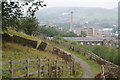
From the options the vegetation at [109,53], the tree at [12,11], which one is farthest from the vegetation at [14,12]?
the vegetation at [109,53]

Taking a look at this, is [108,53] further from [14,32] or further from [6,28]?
[6,28]

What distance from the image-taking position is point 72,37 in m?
25.3

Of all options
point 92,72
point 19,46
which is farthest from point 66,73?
point 19,46

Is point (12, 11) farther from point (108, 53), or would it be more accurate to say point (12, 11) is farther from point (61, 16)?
point (61, 16)

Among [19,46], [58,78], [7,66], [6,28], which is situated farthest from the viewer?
[19,46]

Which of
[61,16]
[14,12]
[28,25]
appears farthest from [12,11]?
[61,16]

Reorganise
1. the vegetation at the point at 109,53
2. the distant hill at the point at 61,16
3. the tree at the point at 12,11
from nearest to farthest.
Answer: the tree at the point at 12,11
the vegetation at the point at 109,53
the distant hill at the point at 61,16

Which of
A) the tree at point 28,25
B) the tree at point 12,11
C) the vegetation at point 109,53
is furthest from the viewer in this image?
the vegetation at point 109,53

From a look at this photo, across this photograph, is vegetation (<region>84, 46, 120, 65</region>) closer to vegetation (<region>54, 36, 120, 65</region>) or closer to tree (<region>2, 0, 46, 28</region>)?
vegetation (<region>54, 36, 120, 65</region>)

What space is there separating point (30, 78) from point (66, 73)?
11.9 ft

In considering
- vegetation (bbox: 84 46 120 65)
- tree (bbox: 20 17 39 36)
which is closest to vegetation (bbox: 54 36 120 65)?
vegetation (bbox: 84 46 120 65)

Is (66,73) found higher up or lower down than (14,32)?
lower down

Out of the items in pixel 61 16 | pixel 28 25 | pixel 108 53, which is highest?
pixel 61 16

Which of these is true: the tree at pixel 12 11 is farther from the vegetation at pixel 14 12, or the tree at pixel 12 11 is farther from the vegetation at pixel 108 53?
the vegetation at pixel 108 53
